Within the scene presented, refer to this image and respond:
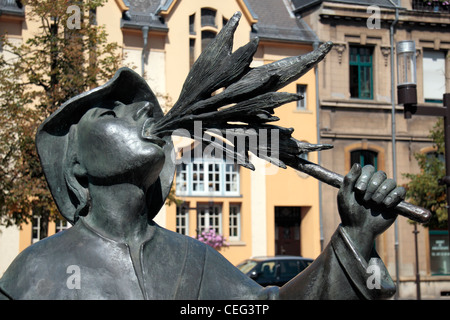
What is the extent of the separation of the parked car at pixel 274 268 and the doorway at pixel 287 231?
22.4ft

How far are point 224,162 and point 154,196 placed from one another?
19.8 metres

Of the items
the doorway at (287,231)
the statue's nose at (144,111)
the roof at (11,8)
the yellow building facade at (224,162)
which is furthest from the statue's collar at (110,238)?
the doorway at (287,231)

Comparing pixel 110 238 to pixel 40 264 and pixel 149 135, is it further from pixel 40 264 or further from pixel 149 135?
pixel 149 135

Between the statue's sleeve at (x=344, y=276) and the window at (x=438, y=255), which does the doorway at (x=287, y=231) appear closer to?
the window at (x=438, y=255)

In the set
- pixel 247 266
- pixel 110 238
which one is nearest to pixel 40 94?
pixel 247 266

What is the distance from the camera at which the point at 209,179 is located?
76.7ft

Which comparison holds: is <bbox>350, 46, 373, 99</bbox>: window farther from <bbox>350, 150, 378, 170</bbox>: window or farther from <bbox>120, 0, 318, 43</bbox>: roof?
<bbox>350, 150, 378, 170</bbox>: window

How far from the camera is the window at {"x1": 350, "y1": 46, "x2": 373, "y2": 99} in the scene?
2517 cm

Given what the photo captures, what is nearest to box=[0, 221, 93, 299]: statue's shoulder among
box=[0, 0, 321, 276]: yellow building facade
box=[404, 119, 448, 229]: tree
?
box=[404, 119, 448, 229]: tree

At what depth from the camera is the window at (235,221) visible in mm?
23594

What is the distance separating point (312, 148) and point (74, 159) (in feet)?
3.01
